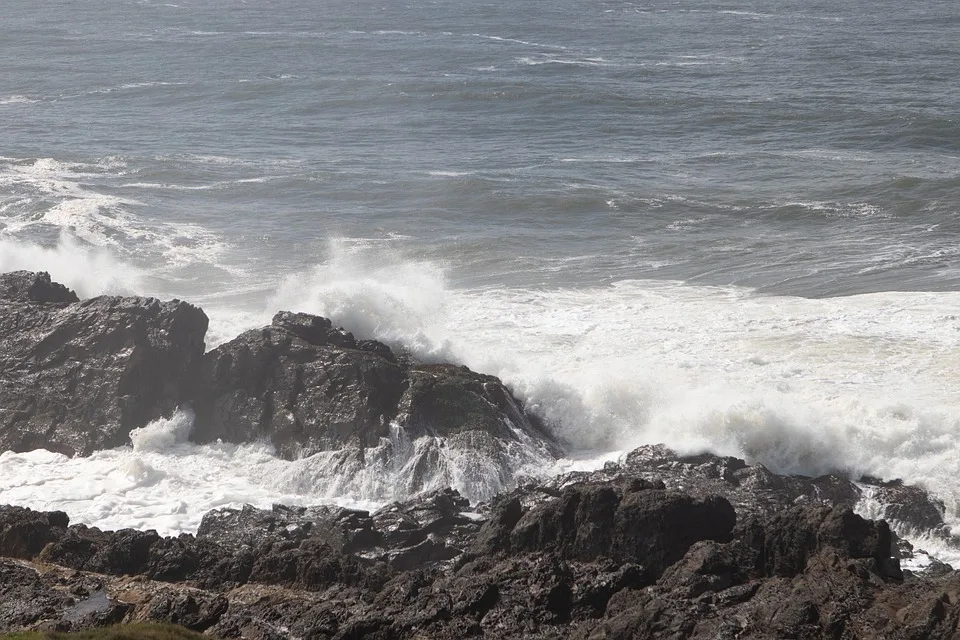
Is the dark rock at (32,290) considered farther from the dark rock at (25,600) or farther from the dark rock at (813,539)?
the dark rock at (813,539)

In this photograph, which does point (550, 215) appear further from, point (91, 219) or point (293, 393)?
point (293, 393)

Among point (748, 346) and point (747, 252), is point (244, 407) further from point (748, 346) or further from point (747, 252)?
point (747, 252)

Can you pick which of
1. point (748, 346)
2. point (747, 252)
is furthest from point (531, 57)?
point (748, 346)

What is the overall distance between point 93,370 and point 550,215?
2791cm

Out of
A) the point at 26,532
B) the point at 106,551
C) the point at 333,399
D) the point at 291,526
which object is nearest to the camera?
the point at 106,551

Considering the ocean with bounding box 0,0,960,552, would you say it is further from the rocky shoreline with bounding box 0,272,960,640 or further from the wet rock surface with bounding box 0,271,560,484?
the rocky shoreline with bounding box 0,272,960,640

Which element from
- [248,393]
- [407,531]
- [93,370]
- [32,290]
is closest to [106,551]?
[407,531]

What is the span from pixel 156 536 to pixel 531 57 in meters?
74.3

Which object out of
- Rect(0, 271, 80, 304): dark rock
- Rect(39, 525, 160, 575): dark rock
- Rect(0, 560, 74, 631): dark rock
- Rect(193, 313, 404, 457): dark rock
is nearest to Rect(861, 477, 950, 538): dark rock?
Rect(193, 313, 404, 457): dark rock

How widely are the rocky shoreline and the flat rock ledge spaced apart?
0.05 m

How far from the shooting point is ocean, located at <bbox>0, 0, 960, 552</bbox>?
2944cm

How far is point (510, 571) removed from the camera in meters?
21.0

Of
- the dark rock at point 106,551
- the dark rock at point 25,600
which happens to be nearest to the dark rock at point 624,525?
the dark rock at point 106,551

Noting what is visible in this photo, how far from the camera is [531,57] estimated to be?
9212cm
